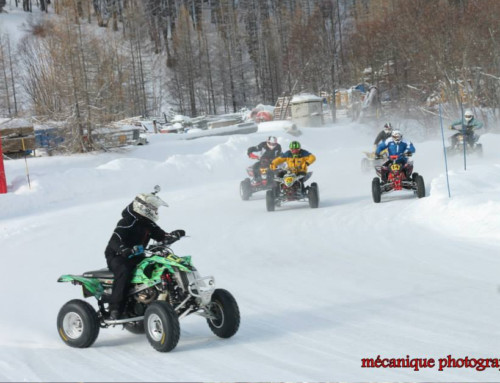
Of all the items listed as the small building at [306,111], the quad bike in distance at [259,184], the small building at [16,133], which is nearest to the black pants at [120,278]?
the quad bike in distance at [259,184]

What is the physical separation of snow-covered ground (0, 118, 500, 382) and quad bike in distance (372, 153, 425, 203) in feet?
1.26

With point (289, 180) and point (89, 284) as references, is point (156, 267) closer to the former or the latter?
point (89, 284)

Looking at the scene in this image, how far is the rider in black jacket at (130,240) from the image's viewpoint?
23.5ft

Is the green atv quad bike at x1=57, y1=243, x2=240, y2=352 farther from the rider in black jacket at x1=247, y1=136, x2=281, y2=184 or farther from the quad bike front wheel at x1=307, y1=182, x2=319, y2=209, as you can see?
the rider in black jacket at x1=247, y1=136, x2=281, y2=184

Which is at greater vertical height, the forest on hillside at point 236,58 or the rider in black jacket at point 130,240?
the forest on hillside at point 236,58

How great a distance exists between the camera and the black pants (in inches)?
282

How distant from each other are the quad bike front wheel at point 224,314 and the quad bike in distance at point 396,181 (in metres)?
10.9

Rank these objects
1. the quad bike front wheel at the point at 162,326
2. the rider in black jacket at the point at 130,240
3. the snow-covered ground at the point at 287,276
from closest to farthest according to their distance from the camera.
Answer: the snow-covered ground at the point at 287,276, the quad bike front wheel at the point at 162,326, the rider in black jacket at the point at 130,240

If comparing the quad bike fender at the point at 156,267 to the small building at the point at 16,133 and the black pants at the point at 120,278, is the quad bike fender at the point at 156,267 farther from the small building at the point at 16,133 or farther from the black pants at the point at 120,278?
the small building at the point at 16,133

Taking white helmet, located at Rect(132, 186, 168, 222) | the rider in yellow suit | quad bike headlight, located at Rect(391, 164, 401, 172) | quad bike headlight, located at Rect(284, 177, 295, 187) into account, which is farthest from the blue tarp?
white helmet, located at Rect(132, 186, 168, 222)

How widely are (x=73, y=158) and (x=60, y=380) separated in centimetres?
2288

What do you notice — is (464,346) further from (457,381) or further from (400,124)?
(400,124)

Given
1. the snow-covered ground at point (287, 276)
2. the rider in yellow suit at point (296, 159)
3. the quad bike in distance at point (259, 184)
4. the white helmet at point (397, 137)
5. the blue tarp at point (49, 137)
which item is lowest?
the snow-covered ground at point (287, 276)

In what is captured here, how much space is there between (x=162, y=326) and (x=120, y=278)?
2.61 ft
